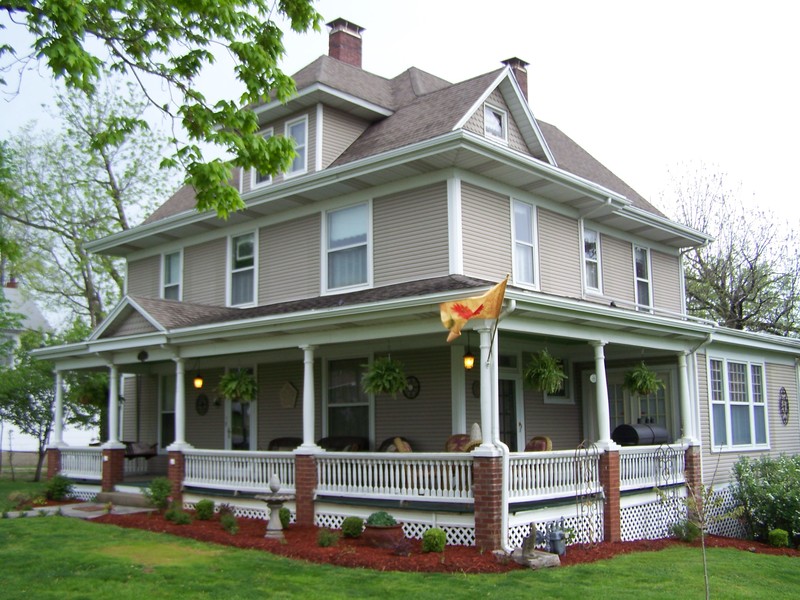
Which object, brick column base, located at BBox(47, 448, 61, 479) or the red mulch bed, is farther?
brick column base, located at BBox(47, 448, 61, 479)

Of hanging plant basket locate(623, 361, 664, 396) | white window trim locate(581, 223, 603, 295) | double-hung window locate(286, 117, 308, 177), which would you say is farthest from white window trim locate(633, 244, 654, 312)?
double-hung window locate(286, 117, 308, 177)

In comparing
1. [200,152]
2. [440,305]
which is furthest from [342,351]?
[200,152]

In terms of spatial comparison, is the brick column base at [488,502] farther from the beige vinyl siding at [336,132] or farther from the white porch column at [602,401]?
the beige vinyl siding at [336,132]

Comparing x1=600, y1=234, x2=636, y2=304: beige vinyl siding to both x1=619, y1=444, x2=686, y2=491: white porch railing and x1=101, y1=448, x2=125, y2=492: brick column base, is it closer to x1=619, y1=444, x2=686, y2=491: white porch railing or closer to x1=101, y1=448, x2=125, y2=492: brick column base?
x1=619, y1=444, x2=686, y2=491: white porch railing

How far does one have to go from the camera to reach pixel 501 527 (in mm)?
11031

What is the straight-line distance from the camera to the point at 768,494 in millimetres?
15320

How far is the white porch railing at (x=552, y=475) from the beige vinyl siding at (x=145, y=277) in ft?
38.7

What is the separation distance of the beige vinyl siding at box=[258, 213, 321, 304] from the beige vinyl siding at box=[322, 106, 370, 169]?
1.44m

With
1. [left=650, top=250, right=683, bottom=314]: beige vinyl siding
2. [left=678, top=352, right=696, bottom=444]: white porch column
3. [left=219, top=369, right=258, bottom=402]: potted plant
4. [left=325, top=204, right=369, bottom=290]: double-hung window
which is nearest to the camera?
[left=325, top=204, right=369, bottom=290]: double-hung window

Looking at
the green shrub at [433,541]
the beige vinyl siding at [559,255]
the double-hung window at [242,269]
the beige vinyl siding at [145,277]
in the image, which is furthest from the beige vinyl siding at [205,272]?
the green shrub at [433,541]

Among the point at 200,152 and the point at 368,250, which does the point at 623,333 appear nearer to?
the point at 368,250

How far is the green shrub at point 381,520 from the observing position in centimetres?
1149

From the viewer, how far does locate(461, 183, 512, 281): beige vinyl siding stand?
14.1 m

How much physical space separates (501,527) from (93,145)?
751 cm
